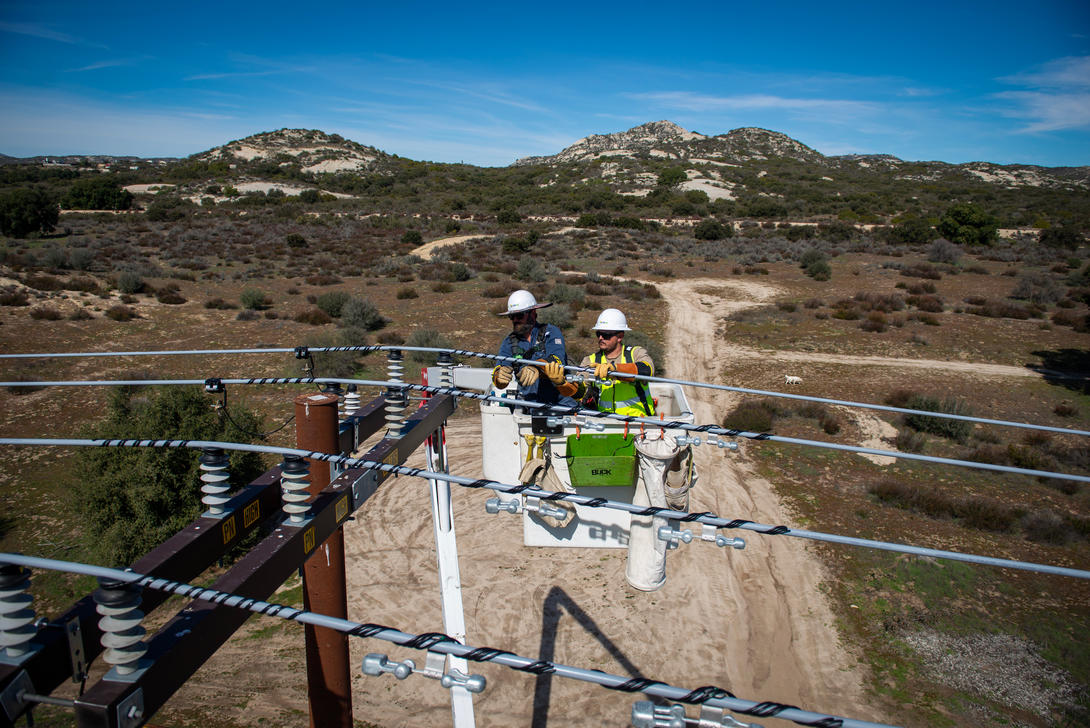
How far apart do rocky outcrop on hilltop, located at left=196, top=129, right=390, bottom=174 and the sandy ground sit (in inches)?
3381

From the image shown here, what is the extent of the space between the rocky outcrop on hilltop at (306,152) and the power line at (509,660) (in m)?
92.0

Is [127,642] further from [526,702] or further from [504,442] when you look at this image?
[526,702]

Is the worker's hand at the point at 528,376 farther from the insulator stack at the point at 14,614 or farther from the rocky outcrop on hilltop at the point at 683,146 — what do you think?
the rocky outcrop on hilltop at the point at 683,146

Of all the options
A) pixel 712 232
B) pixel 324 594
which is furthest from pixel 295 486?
pixel 712 232

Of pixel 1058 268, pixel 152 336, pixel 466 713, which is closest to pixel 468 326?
pixel 152 336

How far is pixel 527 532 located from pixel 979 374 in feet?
57.1

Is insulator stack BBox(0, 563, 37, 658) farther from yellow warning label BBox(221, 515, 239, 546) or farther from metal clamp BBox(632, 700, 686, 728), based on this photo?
metal clamp BBox(632, 700, 686, 728)

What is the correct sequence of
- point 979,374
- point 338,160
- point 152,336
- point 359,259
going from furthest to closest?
1. point 338,160
2. point 359,259
3. point 152,336
4. point 979,374

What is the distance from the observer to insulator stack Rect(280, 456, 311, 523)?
115 inches

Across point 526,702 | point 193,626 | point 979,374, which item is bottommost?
point 526,702

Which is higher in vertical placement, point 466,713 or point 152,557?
point 152,557

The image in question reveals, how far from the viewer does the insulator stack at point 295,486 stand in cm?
293

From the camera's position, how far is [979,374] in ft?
57.7

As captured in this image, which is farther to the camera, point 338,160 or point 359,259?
point 338,160
